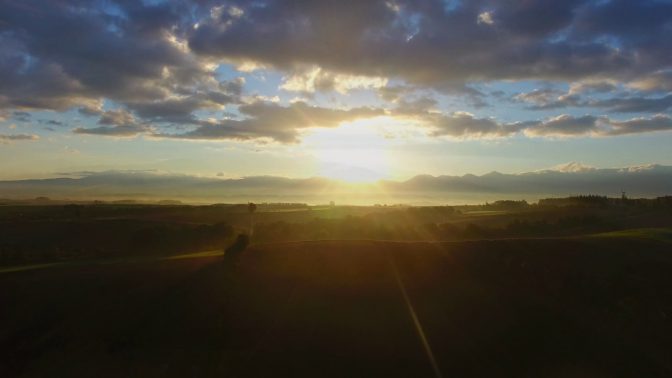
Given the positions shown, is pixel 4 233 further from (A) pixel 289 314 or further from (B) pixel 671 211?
(B) pixel 671 211

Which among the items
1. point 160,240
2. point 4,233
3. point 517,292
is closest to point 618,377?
point 517,292

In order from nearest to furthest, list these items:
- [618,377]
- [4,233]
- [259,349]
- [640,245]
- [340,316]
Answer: [618,377] → [259,349] → [340,316] → [640,245] → [4,233]

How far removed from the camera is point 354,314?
15250 millimetres

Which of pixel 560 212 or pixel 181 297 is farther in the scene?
pixel 560 212

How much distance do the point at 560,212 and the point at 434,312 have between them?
150 ft

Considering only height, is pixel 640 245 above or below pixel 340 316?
above

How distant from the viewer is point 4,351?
14086mm

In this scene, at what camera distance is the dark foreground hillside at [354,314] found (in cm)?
1318

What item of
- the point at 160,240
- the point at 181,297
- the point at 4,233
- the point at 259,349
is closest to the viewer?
the point at 259,349

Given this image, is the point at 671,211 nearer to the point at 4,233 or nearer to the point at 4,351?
the point at 4,351

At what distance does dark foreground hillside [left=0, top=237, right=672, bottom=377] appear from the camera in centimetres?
1318

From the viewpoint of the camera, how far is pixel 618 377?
41.3 ft

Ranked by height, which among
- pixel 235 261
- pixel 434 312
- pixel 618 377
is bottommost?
pixel 618 377

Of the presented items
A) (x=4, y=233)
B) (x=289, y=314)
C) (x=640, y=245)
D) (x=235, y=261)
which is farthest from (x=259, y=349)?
(x=4, y=233)
